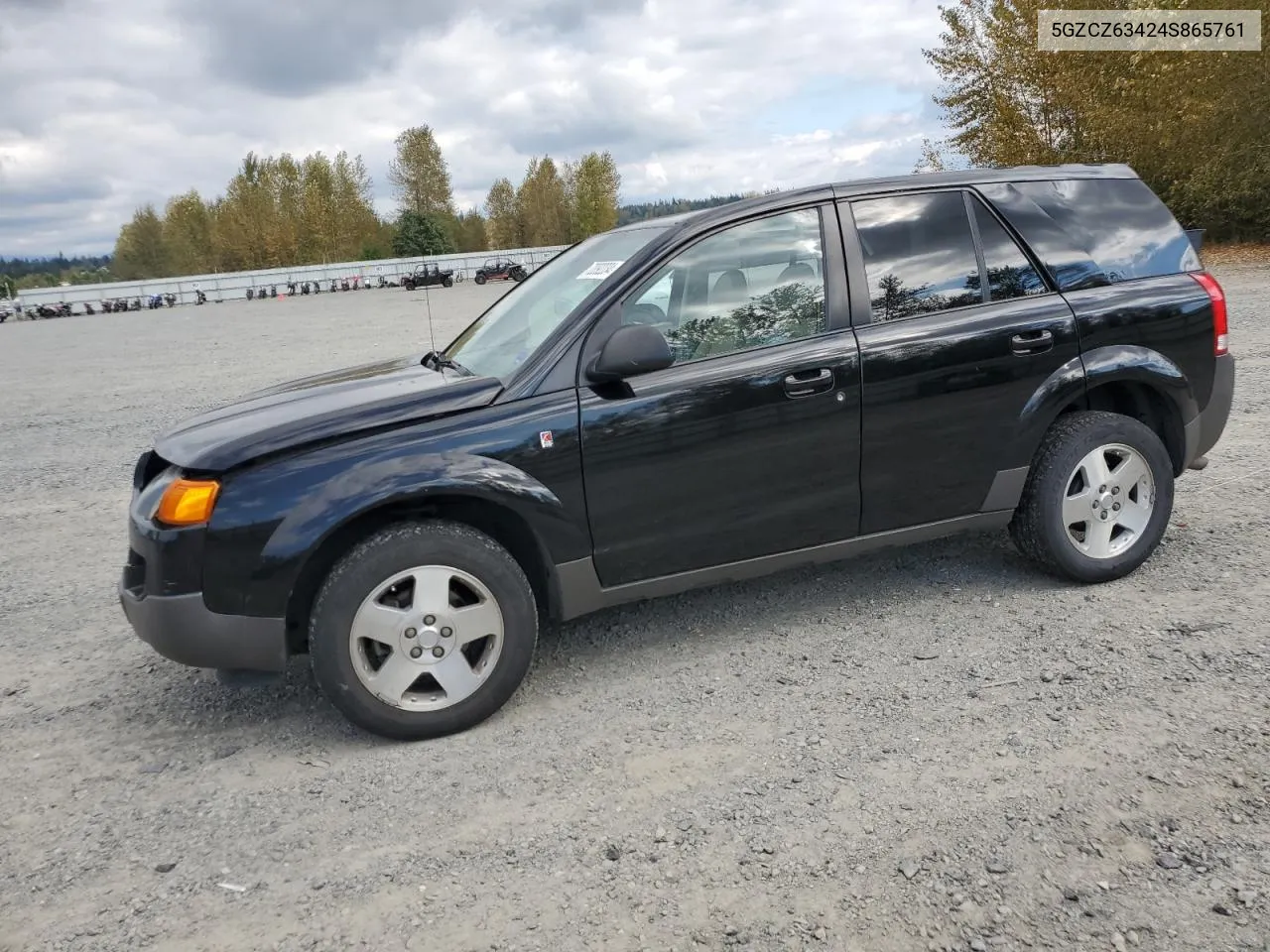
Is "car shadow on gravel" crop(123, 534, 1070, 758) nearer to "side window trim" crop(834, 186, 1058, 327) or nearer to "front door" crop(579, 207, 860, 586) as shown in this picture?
"front door" crop(579, 207, 860, 586)

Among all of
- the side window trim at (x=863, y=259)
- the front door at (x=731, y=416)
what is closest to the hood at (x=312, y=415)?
the front door at (x=731, y=416)

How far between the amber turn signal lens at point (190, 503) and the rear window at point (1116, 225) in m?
3.44

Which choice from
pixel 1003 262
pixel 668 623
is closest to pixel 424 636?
pixel 668 623

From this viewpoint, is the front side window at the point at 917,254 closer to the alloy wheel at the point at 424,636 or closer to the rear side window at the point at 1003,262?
the rear side window at the point at 1003,262

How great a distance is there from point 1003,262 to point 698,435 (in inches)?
66.4

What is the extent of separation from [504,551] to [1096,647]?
231cm

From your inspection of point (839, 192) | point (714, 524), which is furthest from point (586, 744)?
point (839, 192)

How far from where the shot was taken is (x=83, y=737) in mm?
3562

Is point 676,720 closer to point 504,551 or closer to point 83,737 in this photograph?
point 504,551

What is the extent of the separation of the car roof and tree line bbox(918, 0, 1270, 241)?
78.7 ft

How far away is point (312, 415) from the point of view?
3.45 meters

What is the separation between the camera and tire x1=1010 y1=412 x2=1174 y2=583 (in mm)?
4137

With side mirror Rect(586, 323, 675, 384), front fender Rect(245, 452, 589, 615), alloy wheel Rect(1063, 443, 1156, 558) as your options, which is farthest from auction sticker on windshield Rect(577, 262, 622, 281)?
alloy wheel Rect(1063, 443, 1156, 558)

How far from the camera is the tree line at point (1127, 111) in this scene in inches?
949
